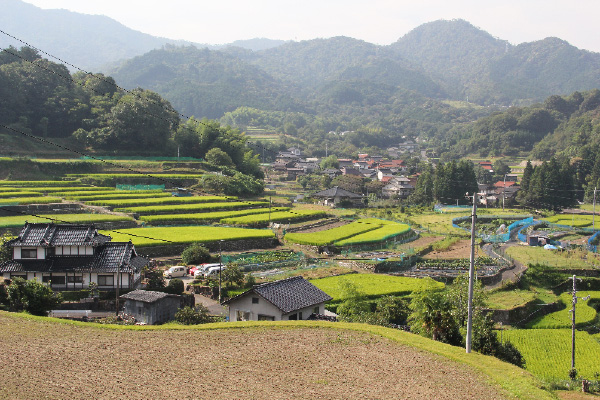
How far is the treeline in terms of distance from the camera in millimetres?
53062

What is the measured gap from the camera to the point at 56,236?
23797mm

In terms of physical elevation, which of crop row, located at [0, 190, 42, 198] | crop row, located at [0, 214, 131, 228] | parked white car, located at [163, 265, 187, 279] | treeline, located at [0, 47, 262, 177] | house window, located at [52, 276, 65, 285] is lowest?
parked white car, located at [163, 265, 187, 279]

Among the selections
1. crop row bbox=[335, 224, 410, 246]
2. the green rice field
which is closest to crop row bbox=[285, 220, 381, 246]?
crop row bbox=[335, 224, 410, 246]

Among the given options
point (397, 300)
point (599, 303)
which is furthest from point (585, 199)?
point (397, 300)

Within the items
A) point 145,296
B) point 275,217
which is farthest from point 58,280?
point 275,217

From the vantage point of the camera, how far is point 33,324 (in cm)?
1634

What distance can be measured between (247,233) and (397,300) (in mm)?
13839

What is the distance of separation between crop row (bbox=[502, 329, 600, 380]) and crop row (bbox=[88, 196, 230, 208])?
82.6 feet

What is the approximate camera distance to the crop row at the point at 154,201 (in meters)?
38.3

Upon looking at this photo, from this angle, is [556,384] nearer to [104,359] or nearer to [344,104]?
[104,359]

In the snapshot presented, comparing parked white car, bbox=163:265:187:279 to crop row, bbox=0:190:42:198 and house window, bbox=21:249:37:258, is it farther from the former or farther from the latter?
crop row, bbox=0:190:42:198

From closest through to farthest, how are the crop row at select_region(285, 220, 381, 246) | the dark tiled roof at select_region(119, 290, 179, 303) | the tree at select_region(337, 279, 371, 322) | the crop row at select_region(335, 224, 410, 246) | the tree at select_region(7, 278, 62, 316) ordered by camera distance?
the tree at select_region(7, 278, 62, 316) < the dark tiled roof at select_region(119, 290, 179, 303) < the tree at select_region(337, 279, 371, 322) < the crop row at select_region(285, 220, 381, 246) < the crop row at select_region(335, 224, 410, 246)

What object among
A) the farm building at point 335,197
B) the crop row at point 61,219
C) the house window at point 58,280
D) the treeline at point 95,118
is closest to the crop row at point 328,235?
the crop row at point 61,219

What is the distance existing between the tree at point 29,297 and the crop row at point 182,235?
9.74 meters
